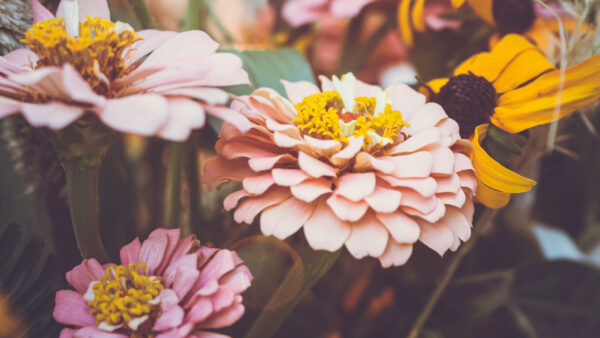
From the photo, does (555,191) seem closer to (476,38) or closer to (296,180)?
(476,38)

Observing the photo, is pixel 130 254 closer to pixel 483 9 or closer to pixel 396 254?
pixel 396 254

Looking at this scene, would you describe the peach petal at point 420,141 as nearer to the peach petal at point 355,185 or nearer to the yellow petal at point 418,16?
the peach petal at point 355,185

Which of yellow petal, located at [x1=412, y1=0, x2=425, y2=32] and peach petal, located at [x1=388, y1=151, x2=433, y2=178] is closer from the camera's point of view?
peach petal, located at [x1=388, y1=151, x2=433, y2=178]

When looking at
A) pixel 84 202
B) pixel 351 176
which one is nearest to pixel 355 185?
pixel 351 176

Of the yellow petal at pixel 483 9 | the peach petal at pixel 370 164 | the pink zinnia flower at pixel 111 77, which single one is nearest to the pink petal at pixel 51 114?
the pink zinnia flower at pixel 111 77

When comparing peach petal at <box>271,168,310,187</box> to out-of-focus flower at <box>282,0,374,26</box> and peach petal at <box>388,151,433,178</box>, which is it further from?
out-of-focus flower at <box>282,0,374,26</box>

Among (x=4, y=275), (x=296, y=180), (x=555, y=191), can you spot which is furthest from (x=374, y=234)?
(x=555, y=191)

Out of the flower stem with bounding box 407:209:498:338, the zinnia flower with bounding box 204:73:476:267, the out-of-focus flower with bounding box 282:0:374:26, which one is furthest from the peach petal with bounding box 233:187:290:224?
the out-of-focus flower with bounding box 282:0:374:26
